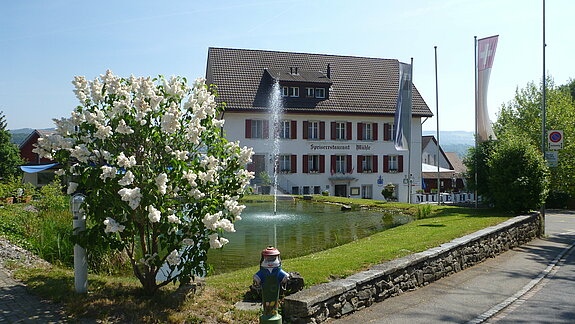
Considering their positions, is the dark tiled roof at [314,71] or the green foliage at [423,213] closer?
the green foliage at [423,213]

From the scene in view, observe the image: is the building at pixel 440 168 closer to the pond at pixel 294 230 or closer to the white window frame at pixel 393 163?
the white window frame at pixel 393 163

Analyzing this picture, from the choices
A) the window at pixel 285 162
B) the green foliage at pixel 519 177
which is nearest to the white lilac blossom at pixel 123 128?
the green foliage at pixel 519 177

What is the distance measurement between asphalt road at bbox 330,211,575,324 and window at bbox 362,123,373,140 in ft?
107

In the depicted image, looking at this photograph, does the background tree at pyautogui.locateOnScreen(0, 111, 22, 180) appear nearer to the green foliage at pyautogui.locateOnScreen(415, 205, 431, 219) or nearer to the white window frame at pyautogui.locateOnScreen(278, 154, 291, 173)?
the white window frame at pyautogui.locateOnScreen(278, 154, 291, 173)

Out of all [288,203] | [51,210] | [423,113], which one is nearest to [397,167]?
[423,113]

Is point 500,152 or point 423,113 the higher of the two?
point 423,113

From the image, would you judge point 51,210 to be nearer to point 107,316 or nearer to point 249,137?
point 107,316

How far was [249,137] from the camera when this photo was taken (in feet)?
134

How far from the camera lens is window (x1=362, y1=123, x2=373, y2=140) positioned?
45250 millimetres

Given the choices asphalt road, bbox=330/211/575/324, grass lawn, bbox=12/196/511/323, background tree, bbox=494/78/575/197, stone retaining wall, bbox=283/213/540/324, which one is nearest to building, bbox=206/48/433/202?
background tree, bbox=494/78/575/197

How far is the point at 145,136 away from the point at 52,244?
5.02 m

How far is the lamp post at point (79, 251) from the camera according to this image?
21.2 feet

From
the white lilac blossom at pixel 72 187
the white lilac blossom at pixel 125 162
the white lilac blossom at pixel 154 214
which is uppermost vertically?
the white lilac blossom at pixel 125 162

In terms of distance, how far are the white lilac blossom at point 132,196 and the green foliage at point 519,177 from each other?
1554 centimetres
